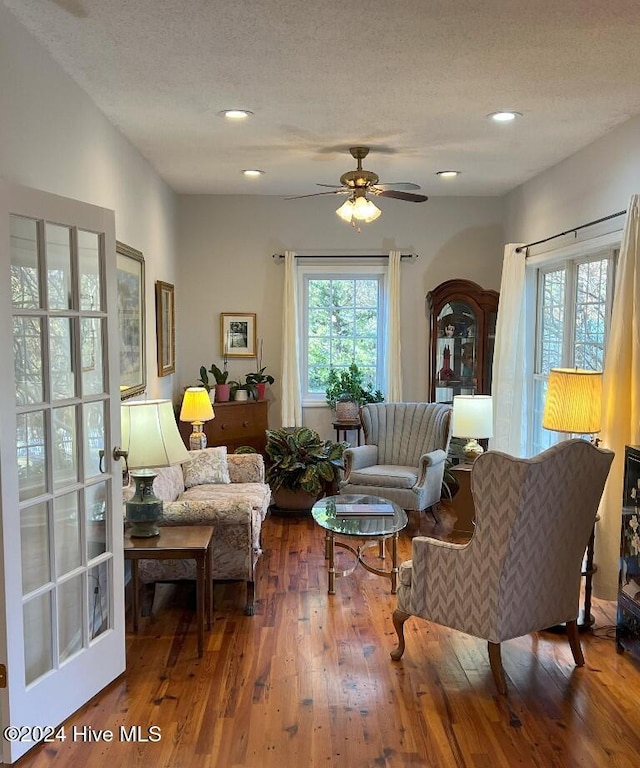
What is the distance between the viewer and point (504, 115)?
3867 mm

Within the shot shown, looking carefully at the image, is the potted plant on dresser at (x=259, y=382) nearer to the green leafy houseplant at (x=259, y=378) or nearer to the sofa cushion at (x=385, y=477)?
the green leafy houseplant at (x=259, y=378)

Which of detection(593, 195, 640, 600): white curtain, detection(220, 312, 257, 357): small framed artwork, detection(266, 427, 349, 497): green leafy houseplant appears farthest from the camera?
detection(220, 312, 257, 357): small framed artwork

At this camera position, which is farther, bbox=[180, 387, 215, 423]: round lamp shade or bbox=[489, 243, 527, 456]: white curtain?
bbox=[489, 243, 527, 456]: white curtain

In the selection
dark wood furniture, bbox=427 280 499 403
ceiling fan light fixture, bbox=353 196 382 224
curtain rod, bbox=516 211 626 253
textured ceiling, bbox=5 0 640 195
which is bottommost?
dark wood furniture, bbox=427 280 499 403

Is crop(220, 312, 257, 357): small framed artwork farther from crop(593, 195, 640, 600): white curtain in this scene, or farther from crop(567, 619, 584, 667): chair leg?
crop(567, 619, 584, 667): chair leg

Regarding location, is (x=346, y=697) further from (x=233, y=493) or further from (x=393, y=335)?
(x=393, y=335)

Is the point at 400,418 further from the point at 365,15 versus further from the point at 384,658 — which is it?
the point at 365,15

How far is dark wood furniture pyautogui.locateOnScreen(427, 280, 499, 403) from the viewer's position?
6199 millimetres

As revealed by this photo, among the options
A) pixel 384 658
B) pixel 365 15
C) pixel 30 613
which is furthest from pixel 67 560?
pixel 365 15

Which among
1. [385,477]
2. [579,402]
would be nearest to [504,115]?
[579,402]

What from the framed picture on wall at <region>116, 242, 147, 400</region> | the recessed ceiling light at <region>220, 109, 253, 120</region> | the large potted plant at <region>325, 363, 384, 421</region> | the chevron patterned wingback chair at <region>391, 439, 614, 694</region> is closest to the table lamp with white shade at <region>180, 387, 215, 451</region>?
the framed picture on wall at <region>116, 242, 147, 400</region>

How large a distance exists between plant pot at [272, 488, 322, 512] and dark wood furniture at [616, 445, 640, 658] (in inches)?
107

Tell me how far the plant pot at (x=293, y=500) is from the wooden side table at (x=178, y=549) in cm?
215

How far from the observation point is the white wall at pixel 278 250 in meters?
6.48
